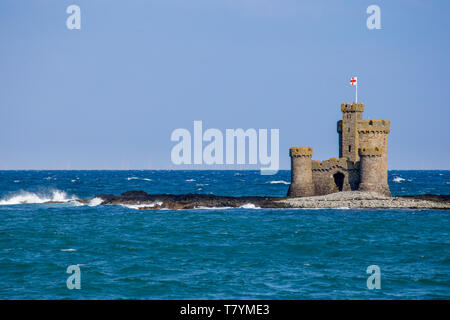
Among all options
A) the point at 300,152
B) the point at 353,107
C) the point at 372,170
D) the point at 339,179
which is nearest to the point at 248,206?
the point at 300,152

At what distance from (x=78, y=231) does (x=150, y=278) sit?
17470 mm

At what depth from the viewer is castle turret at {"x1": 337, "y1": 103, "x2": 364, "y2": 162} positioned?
59969 mm

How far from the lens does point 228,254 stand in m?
32.8

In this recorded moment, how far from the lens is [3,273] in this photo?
27.7 metres

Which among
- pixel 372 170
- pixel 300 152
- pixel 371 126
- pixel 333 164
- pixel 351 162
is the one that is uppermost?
pixel 371 126

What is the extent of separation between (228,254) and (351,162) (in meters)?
30.6

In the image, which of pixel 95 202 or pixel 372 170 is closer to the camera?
pixel 372 170

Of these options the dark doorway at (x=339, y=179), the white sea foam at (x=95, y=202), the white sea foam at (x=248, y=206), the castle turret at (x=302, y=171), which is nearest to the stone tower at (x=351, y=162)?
the castle turret at (x=302, y=171)

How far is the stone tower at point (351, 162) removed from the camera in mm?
58750

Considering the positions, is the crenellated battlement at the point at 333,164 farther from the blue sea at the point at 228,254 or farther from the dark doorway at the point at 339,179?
the blue sea at the point at 228,254

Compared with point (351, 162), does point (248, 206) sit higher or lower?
lower

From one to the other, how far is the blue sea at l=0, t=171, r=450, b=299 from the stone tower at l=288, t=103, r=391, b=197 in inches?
225

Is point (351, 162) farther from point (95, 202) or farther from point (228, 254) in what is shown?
point (228, 254)

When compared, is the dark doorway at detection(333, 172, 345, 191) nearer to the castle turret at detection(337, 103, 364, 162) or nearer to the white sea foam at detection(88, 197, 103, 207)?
the castle turret at detection(337, 103, 364, 162)
